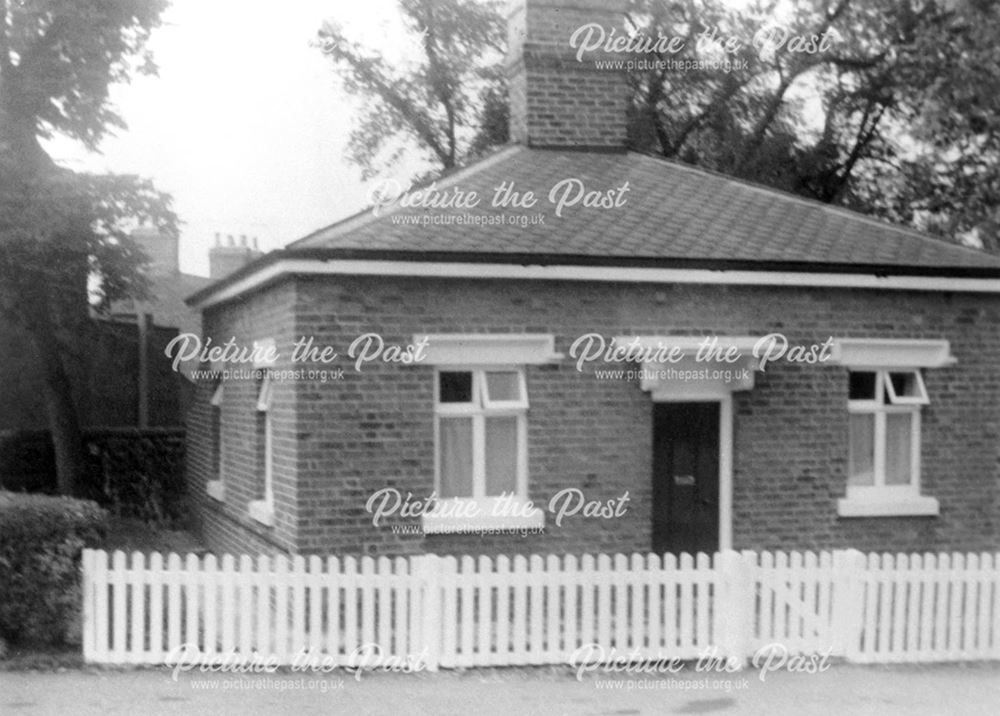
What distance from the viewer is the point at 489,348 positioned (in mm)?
10734

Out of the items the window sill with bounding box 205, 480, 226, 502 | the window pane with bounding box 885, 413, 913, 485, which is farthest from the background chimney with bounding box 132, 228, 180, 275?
the window pane with bounding box 885, 413, 913, 485

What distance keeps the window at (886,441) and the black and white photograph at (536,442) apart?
33 mm

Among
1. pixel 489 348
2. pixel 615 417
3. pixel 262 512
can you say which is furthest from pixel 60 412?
pixel 615 417

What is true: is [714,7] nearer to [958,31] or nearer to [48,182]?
[958,31]

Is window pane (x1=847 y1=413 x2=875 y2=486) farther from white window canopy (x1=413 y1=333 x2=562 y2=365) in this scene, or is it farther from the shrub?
the shrub

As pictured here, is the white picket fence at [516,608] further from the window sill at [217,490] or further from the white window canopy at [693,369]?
the window sill at [217,490]

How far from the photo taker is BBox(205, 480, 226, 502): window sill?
47.1 ft

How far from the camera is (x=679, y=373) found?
11273 millimetres

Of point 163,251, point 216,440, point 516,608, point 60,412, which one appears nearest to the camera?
point 516,608

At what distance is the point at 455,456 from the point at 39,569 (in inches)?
150

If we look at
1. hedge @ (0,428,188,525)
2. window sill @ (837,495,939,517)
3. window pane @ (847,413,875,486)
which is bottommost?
hedge @ (0,428,188,525)

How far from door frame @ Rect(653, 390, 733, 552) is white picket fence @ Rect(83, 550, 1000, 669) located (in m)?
1.98

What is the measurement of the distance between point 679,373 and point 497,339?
1931 millimetres

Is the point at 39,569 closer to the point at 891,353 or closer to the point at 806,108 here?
the point at 891,353
